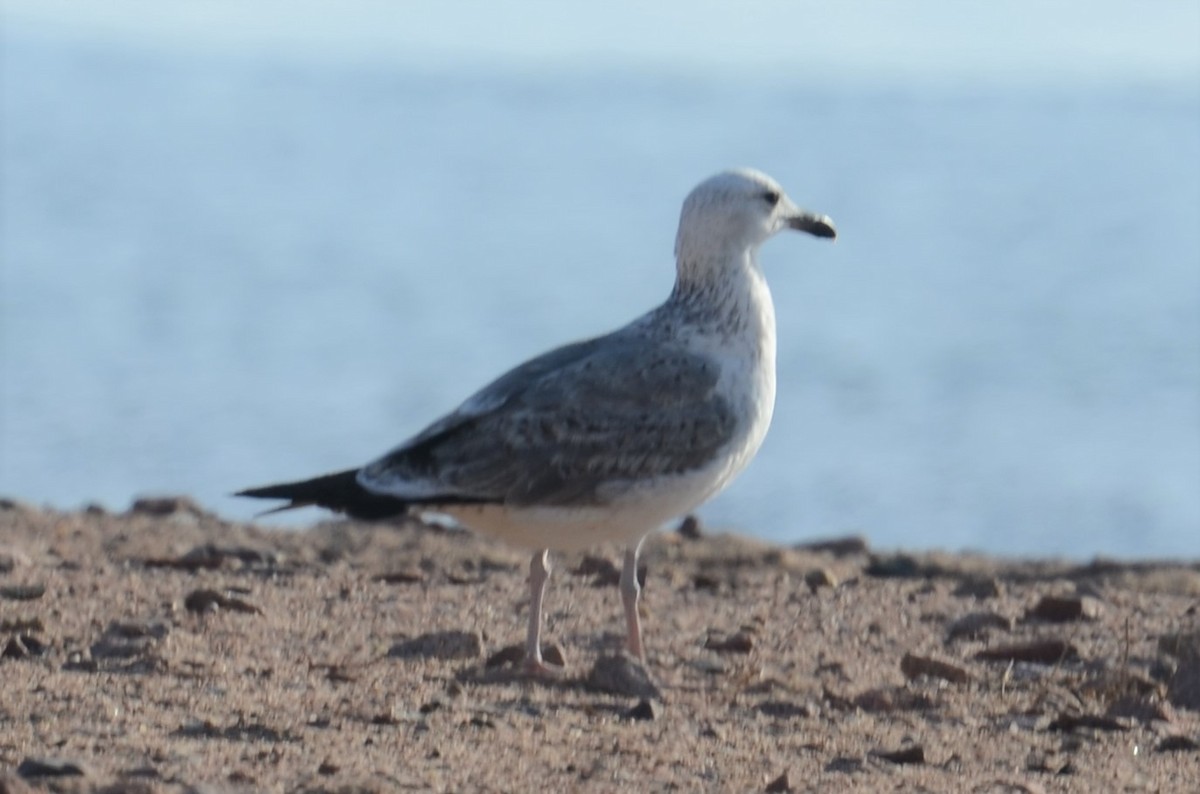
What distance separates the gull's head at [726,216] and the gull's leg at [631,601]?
103 cm

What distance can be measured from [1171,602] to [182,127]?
4836cm

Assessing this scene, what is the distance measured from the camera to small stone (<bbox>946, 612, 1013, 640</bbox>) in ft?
26.2

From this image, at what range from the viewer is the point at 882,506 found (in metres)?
17.5

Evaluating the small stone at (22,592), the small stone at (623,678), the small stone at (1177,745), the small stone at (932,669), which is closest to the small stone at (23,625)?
the small stone at (22,592)

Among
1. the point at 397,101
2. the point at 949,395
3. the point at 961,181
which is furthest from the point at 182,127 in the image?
the point at 949,395

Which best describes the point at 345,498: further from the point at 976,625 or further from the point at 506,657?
the point at 976,625

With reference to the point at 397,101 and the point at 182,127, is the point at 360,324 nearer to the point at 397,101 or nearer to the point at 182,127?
the point at 182,127

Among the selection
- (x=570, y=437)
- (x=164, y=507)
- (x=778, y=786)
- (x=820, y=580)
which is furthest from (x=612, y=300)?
(x=778, y=786)

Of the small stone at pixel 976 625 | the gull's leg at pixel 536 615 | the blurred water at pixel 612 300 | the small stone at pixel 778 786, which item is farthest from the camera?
the blurred water at pixel 612 300

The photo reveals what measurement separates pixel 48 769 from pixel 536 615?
2.24 m

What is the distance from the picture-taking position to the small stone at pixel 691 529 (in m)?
10.7

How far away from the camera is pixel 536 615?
719cm

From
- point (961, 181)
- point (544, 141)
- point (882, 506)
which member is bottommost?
point (882, 506)

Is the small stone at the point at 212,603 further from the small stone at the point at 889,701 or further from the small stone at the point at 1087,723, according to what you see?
the small stone at the point at 1087,723
